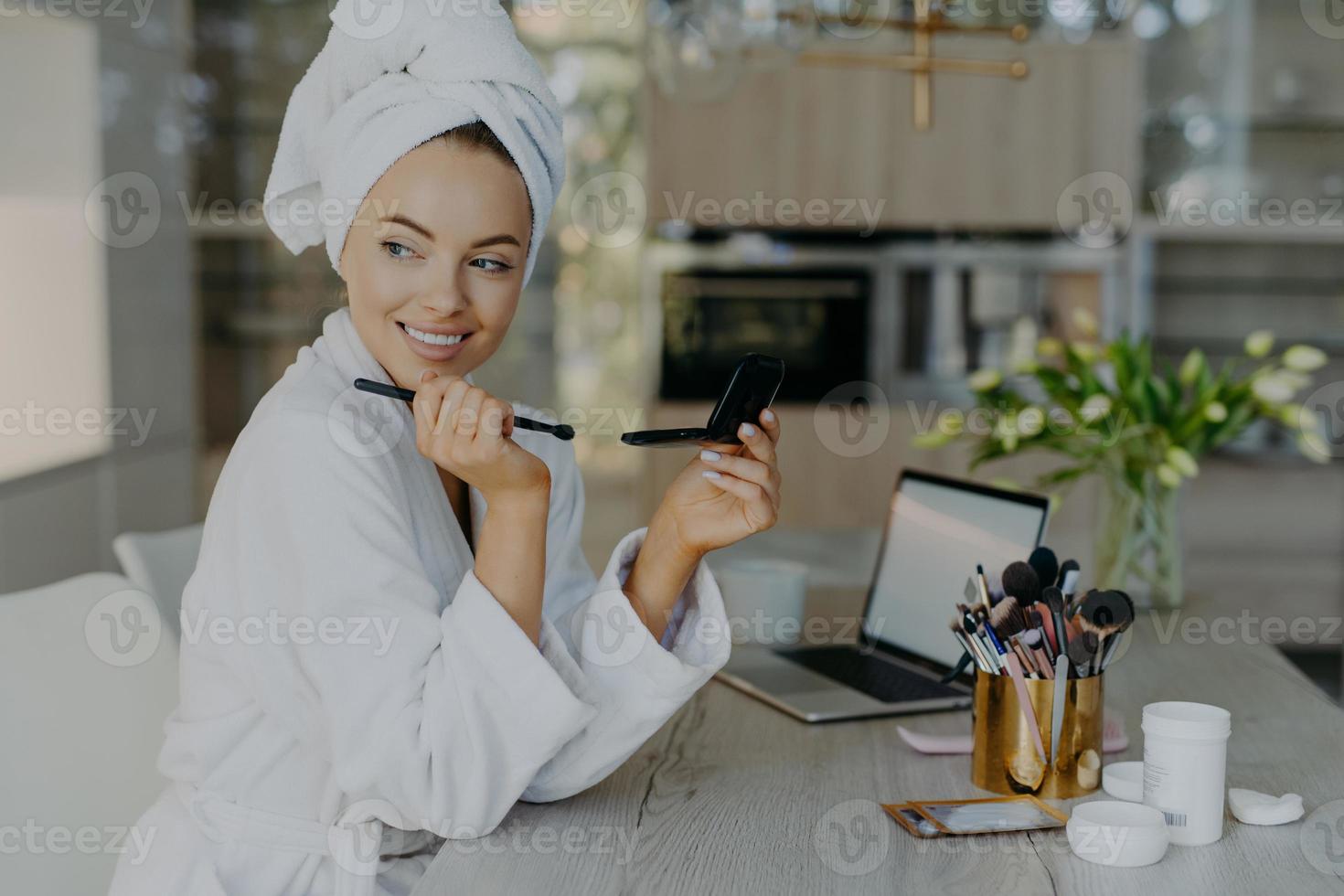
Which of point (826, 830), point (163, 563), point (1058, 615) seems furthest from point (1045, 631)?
point (163, 563)

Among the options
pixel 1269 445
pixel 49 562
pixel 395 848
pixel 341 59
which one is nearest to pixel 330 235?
pixel 341 59

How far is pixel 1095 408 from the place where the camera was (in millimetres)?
1802

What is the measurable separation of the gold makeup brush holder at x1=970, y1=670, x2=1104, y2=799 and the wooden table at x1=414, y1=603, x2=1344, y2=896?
42mm

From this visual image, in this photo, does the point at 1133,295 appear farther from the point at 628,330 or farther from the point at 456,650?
the point at 456,650

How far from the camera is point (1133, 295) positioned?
12.9ft

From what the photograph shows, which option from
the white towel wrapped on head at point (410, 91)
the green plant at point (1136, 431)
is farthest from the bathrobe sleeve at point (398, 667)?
the green plant at point (1136, 431)

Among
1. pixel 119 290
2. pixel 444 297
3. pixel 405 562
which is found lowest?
pixel 405 562

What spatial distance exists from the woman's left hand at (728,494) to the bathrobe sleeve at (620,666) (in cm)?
4

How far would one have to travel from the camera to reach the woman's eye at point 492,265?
3.65ft

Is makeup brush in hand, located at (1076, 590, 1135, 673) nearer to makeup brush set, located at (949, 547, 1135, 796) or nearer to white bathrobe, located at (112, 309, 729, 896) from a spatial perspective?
makeup brush set, located at (949, 547, 1135, 796)

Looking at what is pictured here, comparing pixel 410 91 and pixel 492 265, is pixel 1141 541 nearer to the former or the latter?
pixel 492 265

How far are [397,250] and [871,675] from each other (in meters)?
0.74

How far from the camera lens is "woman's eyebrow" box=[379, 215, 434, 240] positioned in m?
1.07

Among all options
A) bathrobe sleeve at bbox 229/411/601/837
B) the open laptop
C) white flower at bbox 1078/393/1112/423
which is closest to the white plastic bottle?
the open laptop
